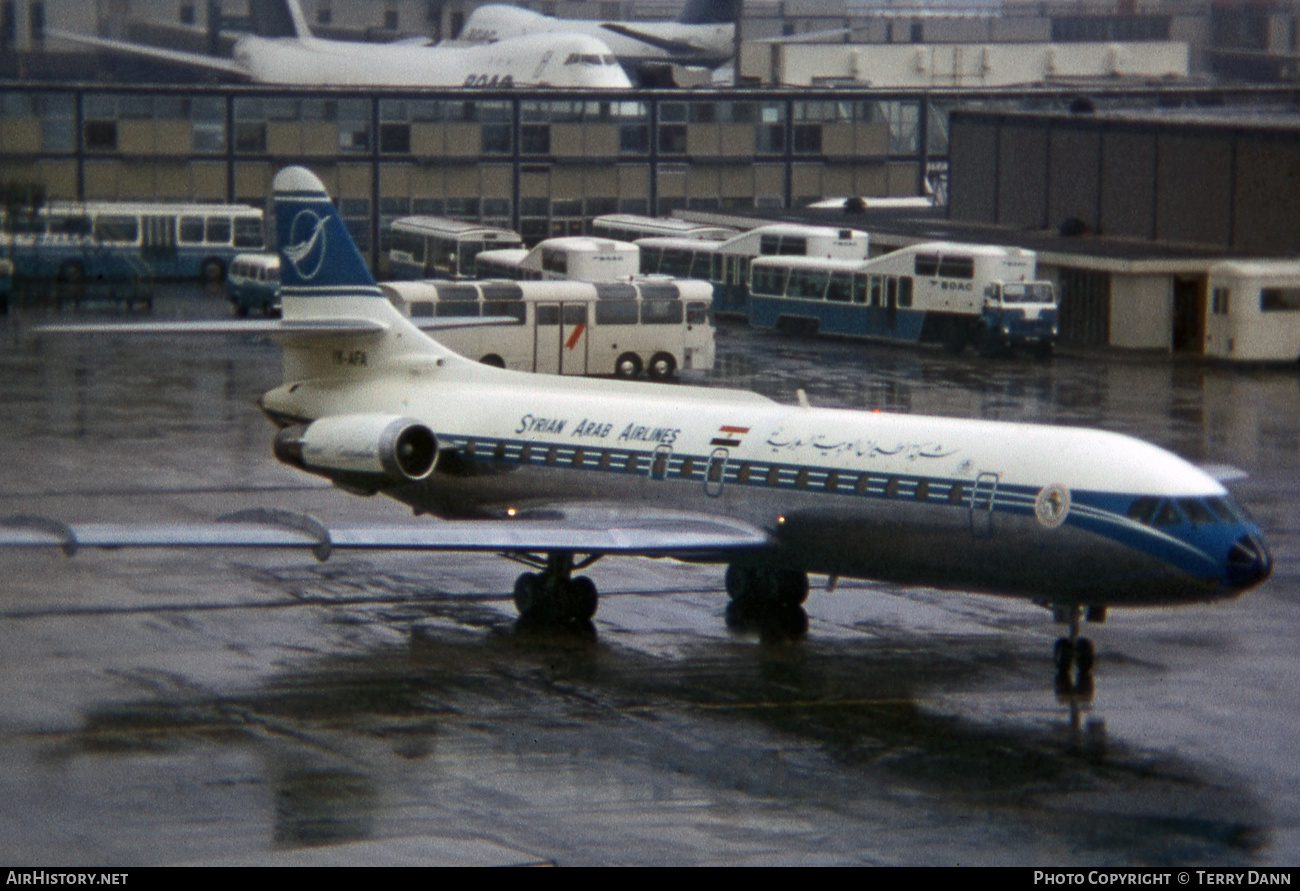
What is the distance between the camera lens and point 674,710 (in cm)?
2614

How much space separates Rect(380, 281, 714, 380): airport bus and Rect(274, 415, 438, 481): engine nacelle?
28227 mm

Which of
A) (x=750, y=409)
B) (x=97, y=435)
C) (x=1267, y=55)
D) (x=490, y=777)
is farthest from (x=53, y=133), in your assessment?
(x=1267, y=55)

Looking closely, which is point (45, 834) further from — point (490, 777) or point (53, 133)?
point (53, 133)

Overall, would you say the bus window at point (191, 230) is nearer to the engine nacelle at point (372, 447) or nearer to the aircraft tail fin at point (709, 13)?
the engine nacelle at point (372, 447)

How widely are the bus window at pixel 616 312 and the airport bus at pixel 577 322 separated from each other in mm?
31

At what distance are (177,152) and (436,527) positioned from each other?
226ft

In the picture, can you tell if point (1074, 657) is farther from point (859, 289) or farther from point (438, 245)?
point (438, 245)

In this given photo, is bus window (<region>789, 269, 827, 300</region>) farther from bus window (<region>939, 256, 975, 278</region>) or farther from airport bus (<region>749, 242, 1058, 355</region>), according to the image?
bus window (<region>939, 256, 975, 278</region>)

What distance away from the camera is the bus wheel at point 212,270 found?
293 ft

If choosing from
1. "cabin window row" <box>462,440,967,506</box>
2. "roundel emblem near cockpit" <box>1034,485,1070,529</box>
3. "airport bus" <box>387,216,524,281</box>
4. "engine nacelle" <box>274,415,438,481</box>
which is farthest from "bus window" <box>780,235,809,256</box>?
"roundel emblem near cockpit" <box>1034,485,1070,529</box>

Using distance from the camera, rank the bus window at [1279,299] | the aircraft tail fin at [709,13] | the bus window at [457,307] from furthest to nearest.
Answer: the aircraft tail fin at [709,13] < the bus window at [1279,299] < the bus window at [457,307]

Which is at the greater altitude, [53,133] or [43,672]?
[53,133]

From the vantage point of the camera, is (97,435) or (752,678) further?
(97,435)

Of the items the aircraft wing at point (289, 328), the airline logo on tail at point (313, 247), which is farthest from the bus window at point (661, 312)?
the aircraft wing at point (289, 328)
